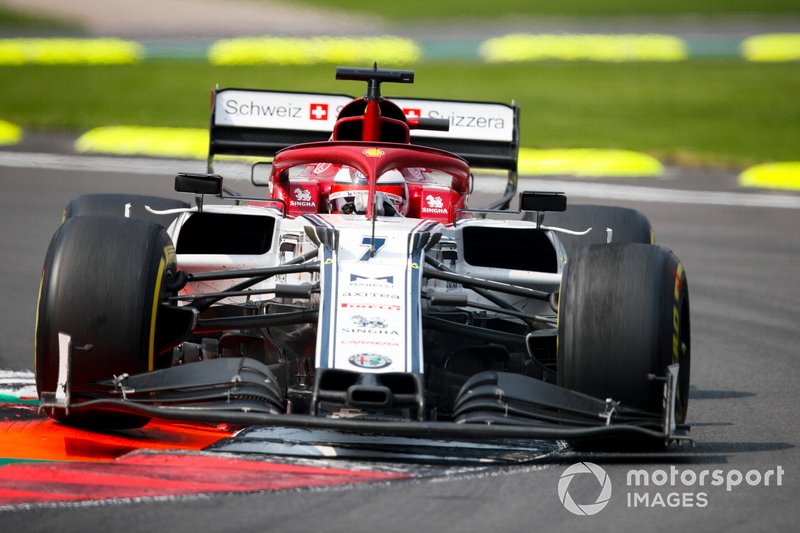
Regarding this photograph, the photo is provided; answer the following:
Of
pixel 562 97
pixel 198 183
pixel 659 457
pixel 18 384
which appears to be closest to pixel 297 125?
pixel 198 183

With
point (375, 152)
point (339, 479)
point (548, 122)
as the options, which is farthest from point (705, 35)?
point (339, 479)

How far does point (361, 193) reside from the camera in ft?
25.7

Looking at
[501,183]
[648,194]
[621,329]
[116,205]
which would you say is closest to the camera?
[621,329]

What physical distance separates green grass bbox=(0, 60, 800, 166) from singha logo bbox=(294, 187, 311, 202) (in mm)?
12705

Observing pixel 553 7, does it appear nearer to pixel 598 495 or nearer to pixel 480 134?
pixel 480 134

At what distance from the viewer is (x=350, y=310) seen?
6.20 metres

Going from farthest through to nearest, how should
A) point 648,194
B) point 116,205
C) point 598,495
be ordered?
point 648,194 → point 116,205 → point 598,495

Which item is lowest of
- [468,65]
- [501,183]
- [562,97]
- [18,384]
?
[18,384]

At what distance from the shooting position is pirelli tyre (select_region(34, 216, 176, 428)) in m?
6.15

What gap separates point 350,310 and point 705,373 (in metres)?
3.72

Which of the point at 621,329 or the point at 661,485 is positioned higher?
the point at 621,329

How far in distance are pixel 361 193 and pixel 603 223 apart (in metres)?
1.95

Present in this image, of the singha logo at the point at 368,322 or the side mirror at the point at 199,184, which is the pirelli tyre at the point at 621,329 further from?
Result: the side mirror at the point at 199,184

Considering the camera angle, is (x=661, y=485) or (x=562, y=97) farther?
(x=562, y=97)
